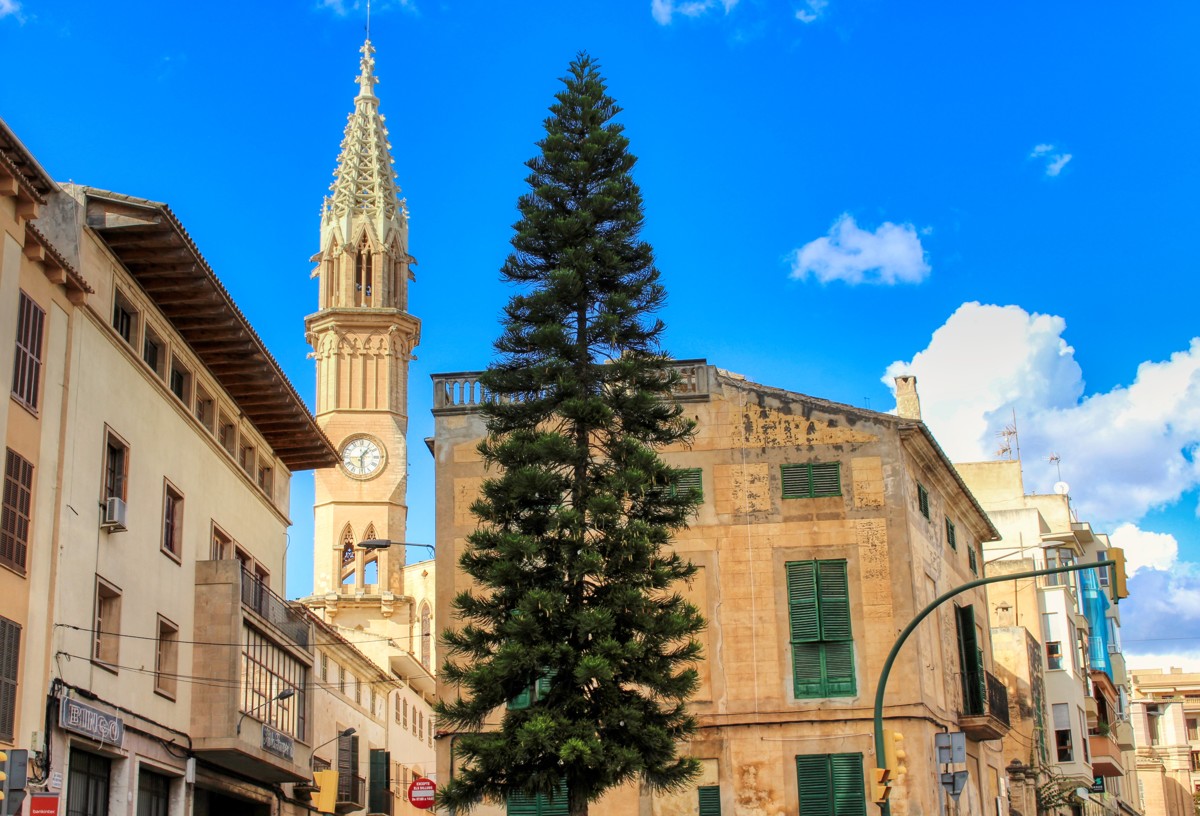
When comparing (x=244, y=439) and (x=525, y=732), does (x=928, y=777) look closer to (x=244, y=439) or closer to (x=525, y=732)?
(x=525, y=732)

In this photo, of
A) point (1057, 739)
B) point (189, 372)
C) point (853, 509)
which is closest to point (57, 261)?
point (189, 372)

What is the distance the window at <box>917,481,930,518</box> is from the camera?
34178 millimetres

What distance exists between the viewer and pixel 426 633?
260ft

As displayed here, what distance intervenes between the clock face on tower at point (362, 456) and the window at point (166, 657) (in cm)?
4571

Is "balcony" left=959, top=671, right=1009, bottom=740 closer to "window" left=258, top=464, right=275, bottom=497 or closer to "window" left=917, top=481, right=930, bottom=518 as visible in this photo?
"window" left=917, top=481, right=930, bottom=518

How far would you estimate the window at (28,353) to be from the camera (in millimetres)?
24047

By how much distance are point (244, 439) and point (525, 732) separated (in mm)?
16205

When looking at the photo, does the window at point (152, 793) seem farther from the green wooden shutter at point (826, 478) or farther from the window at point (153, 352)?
the green wooden shutter at point (826, 478)

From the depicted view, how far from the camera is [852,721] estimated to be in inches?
1217

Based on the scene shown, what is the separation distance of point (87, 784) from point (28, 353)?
7.40 metres

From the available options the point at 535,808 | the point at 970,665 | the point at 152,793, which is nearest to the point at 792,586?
the point at 970,665

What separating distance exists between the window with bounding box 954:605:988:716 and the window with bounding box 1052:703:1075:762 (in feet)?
46.2

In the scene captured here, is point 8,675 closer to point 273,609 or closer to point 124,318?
point 124,318

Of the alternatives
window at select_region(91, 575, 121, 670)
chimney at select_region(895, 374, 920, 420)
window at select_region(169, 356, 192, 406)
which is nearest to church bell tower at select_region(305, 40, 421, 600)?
chimney at select_region(895, 374, 920, 420)
